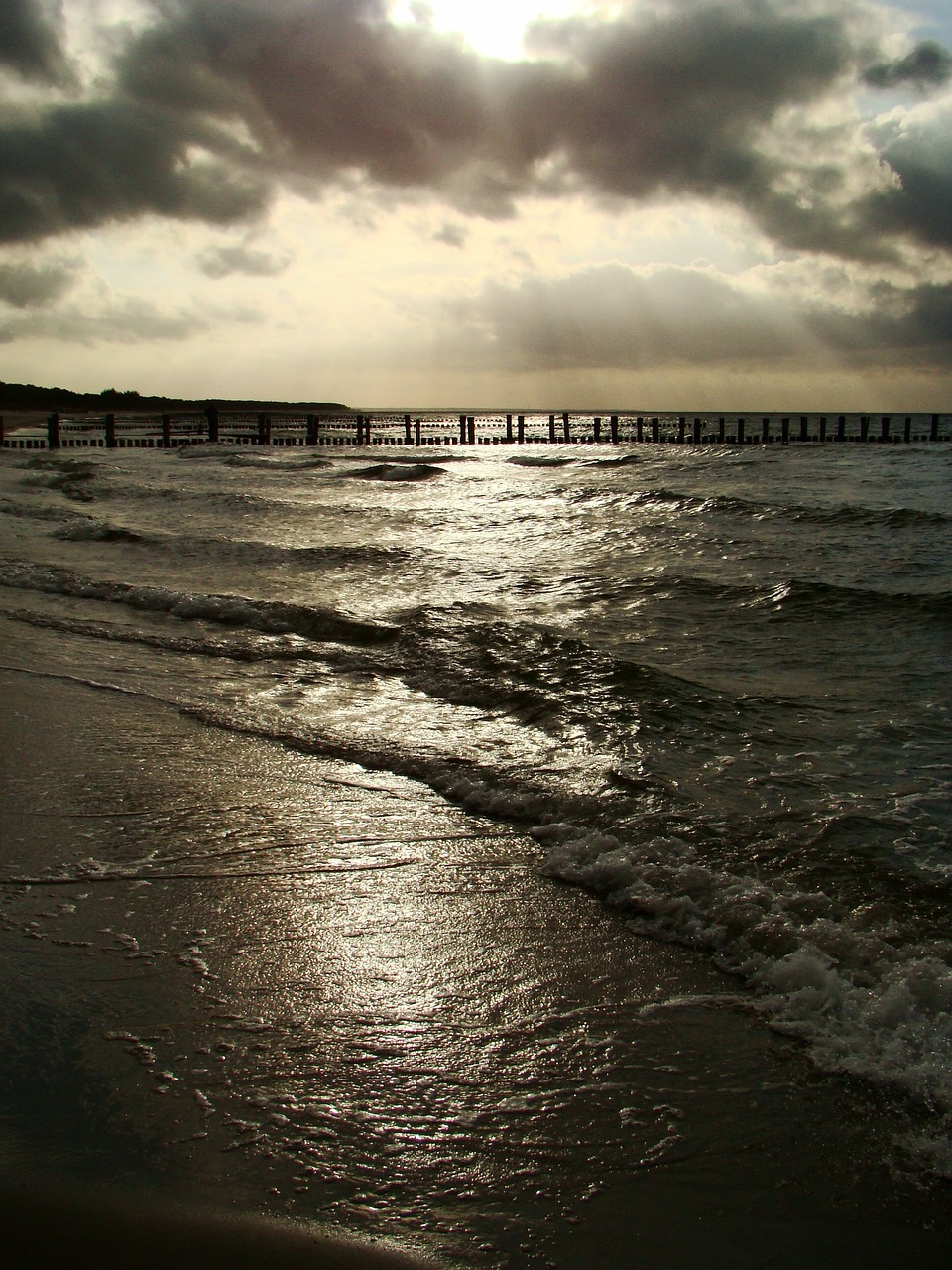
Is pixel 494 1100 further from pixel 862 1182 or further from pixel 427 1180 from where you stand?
pixel 862 1182

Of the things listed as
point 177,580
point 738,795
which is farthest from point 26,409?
point 738,795

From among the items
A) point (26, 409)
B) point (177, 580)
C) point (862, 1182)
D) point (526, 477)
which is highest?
point (26, 409)

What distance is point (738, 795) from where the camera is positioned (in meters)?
4.75

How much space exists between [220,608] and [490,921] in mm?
6604

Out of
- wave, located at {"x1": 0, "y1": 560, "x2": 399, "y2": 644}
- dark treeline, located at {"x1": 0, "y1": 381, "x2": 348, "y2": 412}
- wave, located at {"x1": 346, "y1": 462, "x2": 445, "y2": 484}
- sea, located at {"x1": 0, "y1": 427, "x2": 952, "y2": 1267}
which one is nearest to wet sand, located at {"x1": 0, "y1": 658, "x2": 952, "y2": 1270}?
sea, located at {"x1": 0, "y1": 427, "x2": 952, "y2": 1267}

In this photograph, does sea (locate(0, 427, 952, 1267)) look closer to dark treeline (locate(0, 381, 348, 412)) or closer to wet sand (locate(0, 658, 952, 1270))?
wet sand (locate(0, 658, 952, 1270))

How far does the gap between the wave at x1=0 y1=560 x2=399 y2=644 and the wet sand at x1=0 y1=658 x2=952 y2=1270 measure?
4.62 meters

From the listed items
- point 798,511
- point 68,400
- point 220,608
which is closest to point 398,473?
point 798,511

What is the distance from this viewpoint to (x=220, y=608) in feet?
30.6

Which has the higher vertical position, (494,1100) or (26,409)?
(26,409)

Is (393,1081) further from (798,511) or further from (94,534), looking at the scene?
(798,511)

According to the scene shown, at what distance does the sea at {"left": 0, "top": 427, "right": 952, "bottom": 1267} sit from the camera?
221 cm

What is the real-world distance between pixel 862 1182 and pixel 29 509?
1852 centimetres

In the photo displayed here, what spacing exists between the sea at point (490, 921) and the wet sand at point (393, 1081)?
0.04 feet
